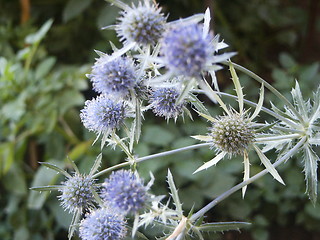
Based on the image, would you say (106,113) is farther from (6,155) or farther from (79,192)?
(6,155)

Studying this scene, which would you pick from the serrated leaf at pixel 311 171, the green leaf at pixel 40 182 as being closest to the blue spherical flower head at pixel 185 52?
the serrated leaf at pixel 311 171

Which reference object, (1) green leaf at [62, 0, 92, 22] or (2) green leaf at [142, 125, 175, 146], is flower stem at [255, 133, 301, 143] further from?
(1) green leaf at [62, 0, 92, 22]

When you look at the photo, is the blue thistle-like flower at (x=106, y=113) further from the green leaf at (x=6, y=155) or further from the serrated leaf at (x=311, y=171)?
the green leaf at (x=6, y=155)

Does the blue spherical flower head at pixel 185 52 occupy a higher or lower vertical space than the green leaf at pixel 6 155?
higher

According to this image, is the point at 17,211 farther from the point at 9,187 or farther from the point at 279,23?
the point at 279,23

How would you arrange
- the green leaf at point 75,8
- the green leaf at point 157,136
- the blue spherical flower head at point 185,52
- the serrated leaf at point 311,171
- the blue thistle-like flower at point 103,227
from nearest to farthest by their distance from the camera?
the blue spherical flower head at point 185,52
the blue thistle-like flower at point 103,227
the serrated leaf at point 311,171
the green leaf at point 157,136
the green leaf at point 75,8

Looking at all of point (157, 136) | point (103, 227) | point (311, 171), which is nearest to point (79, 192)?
point (103, 227)
